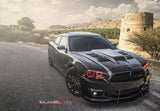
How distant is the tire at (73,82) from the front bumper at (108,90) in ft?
0.94

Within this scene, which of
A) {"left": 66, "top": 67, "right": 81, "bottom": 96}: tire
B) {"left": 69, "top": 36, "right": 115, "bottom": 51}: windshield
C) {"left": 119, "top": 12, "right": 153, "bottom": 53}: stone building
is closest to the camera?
{"left": 66, "top": 67, "right": 81, "bottom": 96}: tire

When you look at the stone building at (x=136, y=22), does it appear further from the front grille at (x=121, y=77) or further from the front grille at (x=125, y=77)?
the front grille at (x=121, y=77)

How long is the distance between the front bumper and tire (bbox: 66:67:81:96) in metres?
0.29

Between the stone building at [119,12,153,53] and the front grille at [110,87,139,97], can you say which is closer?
the front grille at [110,87,139,97]

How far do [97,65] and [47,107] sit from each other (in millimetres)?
1368

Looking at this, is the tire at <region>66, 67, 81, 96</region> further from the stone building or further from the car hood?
the stone building

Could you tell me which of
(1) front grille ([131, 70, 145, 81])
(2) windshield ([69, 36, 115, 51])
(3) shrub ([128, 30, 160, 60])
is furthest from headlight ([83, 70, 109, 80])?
(3) shrub ([128, 30, 160, 60])

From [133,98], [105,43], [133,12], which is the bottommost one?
[133,98]

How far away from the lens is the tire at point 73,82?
3371 millimetres

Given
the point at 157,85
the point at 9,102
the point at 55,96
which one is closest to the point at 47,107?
the point at 55,96

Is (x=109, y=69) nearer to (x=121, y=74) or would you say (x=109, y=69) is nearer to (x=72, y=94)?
(x=121, y=74)

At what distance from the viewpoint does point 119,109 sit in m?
3.01

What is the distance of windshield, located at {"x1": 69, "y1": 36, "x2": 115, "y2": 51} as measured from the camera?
14.1ft

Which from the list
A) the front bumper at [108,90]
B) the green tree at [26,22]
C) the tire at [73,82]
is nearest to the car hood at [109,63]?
the front bumper at [108,90]
